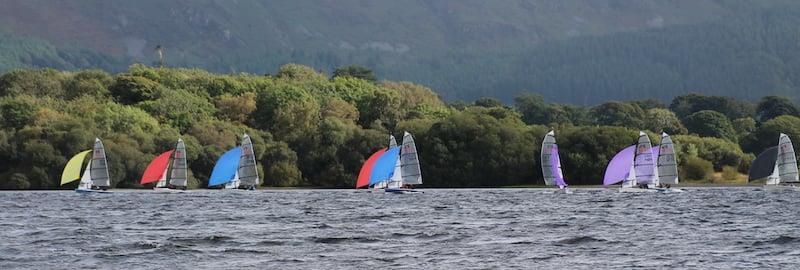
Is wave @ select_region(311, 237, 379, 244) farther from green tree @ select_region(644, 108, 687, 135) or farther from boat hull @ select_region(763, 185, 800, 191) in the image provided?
green tree @ select_region(644, 108, 687, 135)

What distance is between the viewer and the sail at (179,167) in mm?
119375

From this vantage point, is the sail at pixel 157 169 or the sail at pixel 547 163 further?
the sail at pixel 547 163

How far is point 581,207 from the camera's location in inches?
3388

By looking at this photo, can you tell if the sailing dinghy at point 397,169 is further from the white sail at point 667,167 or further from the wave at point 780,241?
the wave at point 780,241

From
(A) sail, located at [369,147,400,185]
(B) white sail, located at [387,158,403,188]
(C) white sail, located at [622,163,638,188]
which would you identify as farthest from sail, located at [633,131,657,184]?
(A) sail, located at [369,147,400,185]

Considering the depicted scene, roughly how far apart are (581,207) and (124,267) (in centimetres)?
4278

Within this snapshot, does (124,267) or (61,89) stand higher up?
(61,89)

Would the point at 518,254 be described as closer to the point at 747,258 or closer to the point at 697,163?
the point at 747,258

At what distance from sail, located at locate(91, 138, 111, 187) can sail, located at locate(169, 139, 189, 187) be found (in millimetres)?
5564

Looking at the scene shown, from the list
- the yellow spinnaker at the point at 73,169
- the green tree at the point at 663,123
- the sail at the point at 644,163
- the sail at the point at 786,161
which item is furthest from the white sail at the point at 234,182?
the green tree at the point at 663,123

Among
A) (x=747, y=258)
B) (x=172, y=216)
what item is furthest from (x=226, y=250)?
(x=172, y=216)

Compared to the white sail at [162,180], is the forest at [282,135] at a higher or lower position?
higher

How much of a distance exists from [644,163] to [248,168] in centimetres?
3184

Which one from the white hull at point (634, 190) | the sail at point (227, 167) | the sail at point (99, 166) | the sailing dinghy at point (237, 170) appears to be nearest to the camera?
the sail at point (99, 166)
